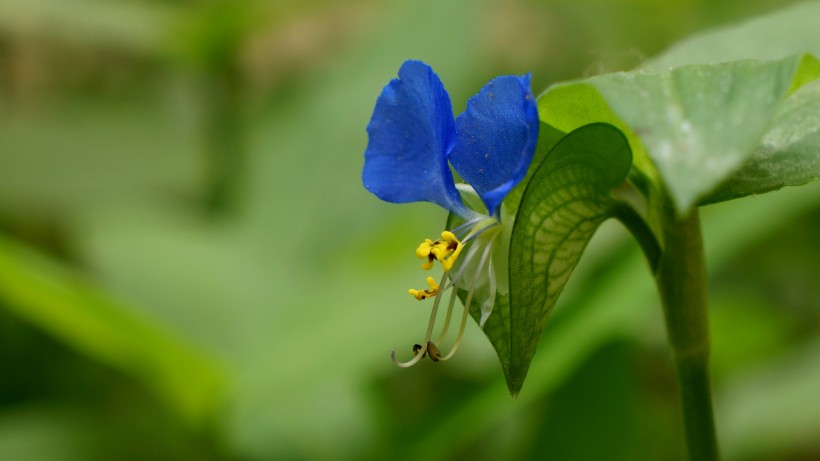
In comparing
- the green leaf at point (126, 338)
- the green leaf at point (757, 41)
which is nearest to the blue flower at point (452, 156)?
the green leaf at point (757, 41)

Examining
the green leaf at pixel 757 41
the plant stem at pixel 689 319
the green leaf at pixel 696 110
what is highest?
the green leaf at pixel 757 41

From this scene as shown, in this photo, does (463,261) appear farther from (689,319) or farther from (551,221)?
(689,319)

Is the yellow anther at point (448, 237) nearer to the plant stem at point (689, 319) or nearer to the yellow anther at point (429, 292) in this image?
the yellow anther at point (429, 292)

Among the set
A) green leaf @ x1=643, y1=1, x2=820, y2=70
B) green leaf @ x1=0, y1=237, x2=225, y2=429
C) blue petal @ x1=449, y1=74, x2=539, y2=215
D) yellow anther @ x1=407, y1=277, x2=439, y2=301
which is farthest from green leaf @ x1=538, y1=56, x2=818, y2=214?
green leaf @ x1=0, y1=237, x2=225, y2=429

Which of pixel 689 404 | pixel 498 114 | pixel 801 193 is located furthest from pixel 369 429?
pixel 498 114

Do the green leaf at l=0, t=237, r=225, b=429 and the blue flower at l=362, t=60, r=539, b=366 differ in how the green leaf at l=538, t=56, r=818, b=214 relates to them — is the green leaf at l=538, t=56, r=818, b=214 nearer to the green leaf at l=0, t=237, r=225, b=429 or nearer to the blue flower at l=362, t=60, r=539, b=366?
the blue flower at l=362, t=60, r=539, b=366

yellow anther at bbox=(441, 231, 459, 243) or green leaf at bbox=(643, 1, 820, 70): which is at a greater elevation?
green leaf at bbox=(643, 1, 820, 70)
